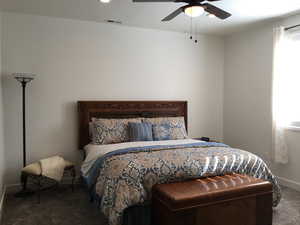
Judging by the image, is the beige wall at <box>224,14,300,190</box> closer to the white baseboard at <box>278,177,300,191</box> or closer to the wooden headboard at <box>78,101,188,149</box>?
the white baseboard at <box>278,177,300,191</box>

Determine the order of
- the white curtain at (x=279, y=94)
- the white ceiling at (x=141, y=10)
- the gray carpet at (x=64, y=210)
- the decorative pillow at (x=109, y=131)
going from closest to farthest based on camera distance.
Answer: the gray carpet at (x=64, y=210), the white ceiling at (x=141, y=10), the decorative pillow at (x=109, y=131), the white curtain at (x=279, y=94)

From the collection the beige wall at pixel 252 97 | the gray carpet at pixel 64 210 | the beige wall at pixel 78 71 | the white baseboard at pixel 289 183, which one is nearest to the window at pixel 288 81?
the beige wall at pixel 252 97

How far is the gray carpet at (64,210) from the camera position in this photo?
8.94 feet

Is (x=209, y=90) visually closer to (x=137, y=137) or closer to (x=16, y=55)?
(x=137, y=137)

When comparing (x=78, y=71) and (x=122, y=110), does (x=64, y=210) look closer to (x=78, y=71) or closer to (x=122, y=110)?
(x=122, y=110)

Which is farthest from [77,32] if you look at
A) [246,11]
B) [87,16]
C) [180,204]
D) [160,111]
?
[180,204]

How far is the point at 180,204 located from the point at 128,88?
2.56m

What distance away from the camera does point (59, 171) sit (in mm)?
3357

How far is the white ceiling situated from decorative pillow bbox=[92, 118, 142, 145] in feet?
5.19

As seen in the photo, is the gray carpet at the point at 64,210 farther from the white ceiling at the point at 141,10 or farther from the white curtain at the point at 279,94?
the white ceiling at the point at 141,10

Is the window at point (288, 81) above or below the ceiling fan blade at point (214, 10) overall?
below

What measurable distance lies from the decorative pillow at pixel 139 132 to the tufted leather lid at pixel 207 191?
130 cm

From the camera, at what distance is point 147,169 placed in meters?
2.42

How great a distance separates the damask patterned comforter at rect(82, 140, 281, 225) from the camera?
2.32 m
